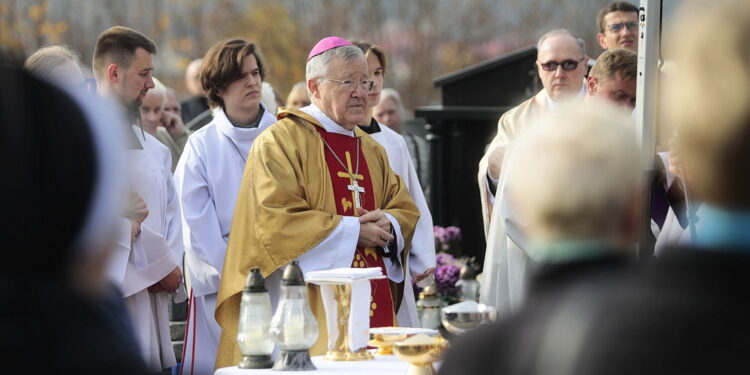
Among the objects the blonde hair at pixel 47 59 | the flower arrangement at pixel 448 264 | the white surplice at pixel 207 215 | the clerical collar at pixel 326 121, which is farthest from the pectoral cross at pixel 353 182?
the flower arrangement at pixel 448 264

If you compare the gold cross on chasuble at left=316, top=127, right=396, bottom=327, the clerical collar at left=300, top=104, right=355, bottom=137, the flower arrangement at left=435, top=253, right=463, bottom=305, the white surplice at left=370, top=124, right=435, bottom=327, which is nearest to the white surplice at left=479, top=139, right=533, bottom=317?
the white surplice at left=370, top=124, right=435, bottom=327

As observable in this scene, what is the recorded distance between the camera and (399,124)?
31.8 ft

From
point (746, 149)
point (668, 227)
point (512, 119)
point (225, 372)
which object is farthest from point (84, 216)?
point (512, 119)

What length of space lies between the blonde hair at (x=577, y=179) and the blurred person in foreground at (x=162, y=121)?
5307 mm

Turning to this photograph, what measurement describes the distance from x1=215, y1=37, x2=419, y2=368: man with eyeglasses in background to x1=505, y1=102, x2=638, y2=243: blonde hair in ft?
10.2

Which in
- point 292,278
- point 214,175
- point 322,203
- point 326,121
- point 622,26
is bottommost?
point 292,278

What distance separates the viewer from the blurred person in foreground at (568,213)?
83.9 inches

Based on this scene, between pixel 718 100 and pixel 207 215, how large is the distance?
434 cm

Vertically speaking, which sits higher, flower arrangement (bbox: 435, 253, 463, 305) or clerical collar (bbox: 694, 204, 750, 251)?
clerical collar (bbox: 694, 204, 750, 251)

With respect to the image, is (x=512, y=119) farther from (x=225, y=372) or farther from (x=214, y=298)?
(x=225, y=372)

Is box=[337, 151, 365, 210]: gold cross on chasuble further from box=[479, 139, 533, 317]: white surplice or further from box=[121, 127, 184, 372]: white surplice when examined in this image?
box=[121, 127, 184, 372]: white surplice

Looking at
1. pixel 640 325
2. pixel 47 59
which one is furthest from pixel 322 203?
pixel 640 325

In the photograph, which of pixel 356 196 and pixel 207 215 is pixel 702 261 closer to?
pixel 356 196

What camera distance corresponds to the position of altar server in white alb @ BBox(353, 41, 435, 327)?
6.18m
